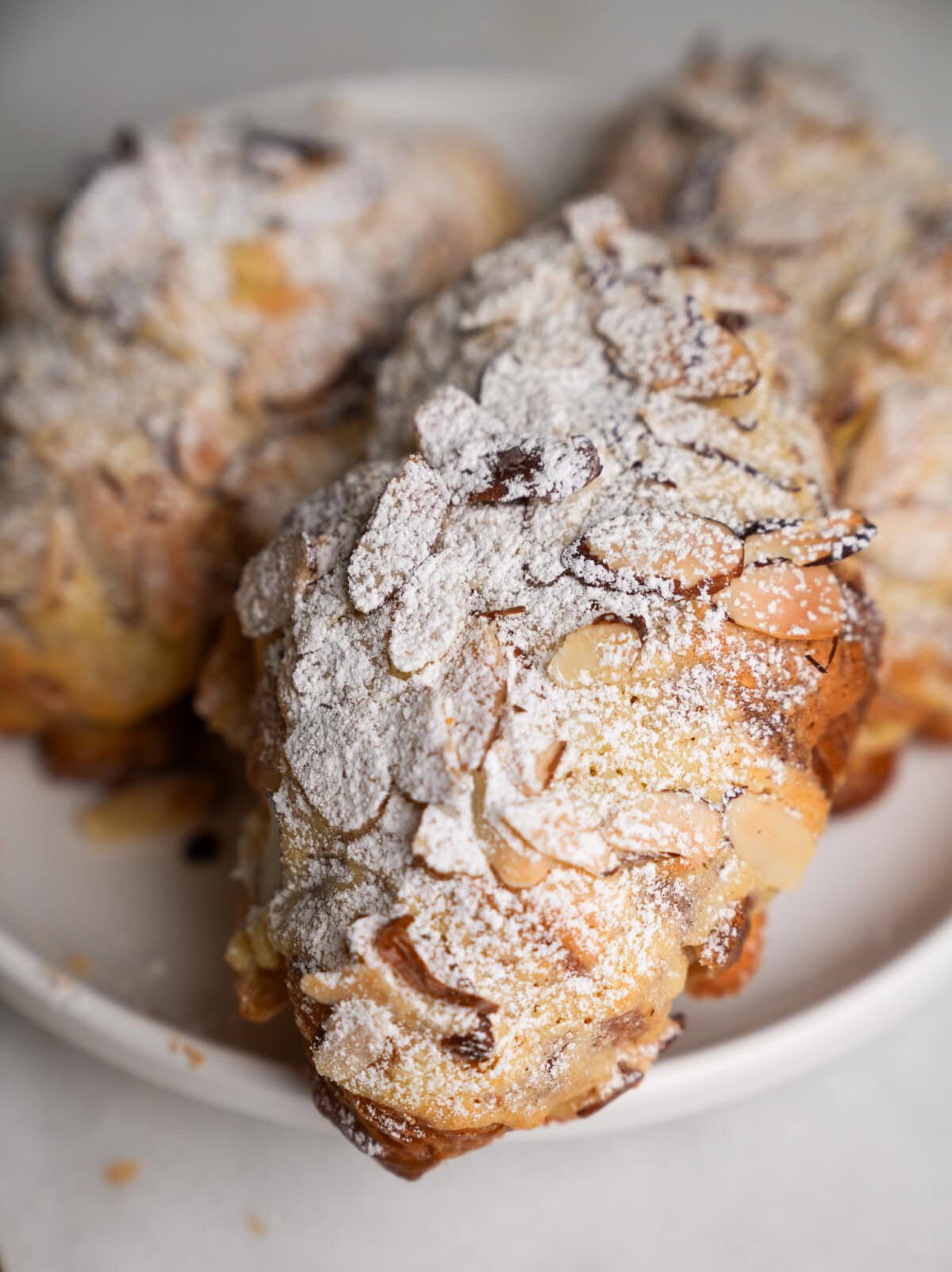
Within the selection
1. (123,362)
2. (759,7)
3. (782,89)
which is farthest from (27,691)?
(759,7)

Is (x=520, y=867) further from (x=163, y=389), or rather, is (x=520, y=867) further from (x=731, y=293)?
(x=163, y=389)

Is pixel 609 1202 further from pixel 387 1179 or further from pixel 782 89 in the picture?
pixel 782 89

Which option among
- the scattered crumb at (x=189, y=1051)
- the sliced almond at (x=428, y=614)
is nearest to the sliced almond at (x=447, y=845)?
the sliced almond at (x=428, y=614)

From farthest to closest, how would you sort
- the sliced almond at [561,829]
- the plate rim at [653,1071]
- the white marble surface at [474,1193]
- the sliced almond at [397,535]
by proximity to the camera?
the white marble surface at [474,1193] < the plate rim at [653,1071] < the sliced almond at [397,535] < the sliced almond at [561,829]

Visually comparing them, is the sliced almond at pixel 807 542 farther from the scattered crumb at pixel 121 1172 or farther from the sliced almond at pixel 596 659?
the scattered crumb at pixel 121 1172

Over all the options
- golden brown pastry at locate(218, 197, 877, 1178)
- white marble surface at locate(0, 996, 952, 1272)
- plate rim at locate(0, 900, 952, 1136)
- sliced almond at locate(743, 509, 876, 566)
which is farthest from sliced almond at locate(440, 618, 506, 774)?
white marble surface at locate(0, 996, 952, 1272)

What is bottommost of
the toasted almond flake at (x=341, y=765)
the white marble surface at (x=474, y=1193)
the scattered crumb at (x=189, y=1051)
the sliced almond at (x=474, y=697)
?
the white marble surface at (x=474, y=1193)
